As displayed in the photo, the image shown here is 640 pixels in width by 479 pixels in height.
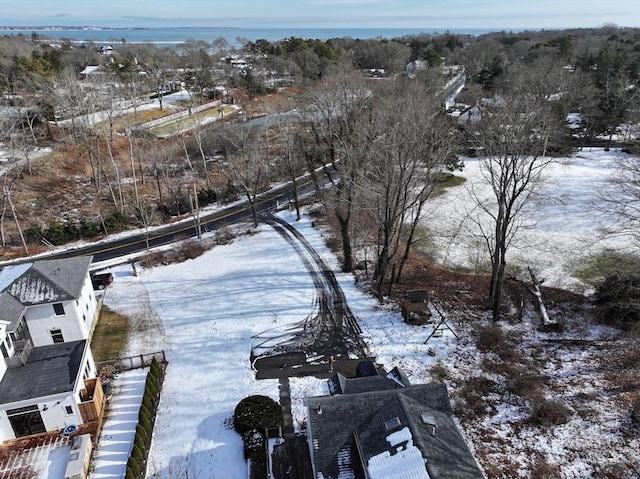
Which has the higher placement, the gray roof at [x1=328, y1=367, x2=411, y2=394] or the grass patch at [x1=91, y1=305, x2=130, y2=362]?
the gray roof at [x1=328, y1=367, x2=411, y2=394]

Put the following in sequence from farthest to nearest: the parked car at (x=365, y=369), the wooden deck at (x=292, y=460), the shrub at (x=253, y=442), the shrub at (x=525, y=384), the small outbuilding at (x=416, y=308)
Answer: the small outbuilding at (x=416, y=308) < the parked car at (x=365, y=369) < the shrub at (x=525, y=384) < the shrub at (x=253, y=442) < the wooden deck at (x=292, y=460)

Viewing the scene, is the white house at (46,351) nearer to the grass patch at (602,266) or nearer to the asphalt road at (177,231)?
the asphalt road at (177,231)

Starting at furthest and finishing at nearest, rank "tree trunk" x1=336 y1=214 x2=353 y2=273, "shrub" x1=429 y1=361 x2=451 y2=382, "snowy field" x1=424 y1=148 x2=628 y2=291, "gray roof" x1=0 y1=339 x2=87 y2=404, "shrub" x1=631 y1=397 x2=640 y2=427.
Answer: "snowy field" x1=424 y1=148 x2=628 y2=291 < "tree trunk" x1=336 y1=214 x2=353 y2=273 < "shrub" x1=429 y1=361 x2=451 y2=382 < "shrub" x1=631 y1=397 x2=640 y2=427 < "gray roof" x1=0 y1=339 x2=87 y2=404

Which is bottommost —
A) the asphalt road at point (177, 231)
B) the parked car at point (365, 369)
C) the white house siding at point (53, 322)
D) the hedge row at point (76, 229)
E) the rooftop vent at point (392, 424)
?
the asphalt road at point (177, 231)

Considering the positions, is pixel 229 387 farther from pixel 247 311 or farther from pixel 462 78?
pixel 462 78

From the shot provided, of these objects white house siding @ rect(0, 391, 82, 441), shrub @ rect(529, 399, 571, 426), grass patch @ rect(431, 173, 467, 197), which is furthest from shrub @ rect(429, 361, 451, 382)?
grass patch @ rect(431, 173, 467, 197)

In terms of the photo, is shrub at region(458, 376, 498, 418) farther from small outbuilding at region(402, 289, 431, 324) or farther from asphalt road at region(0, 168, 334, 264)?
asphalt road at region(0, 168, 334, 264)

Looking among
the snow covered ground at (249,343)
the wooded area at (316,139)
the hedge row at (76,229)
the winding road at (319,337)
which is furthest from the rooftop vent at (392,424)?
the hedge row at (76,229)
